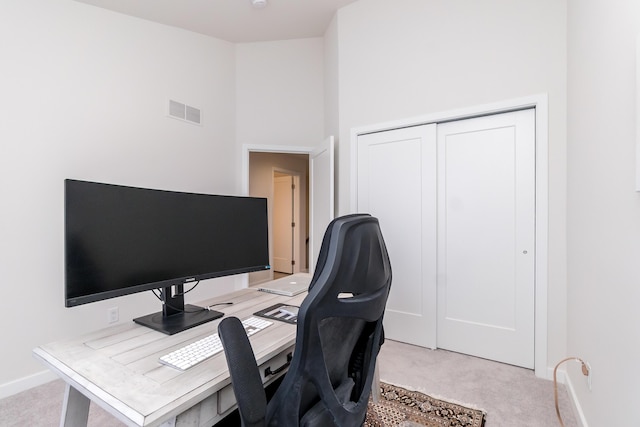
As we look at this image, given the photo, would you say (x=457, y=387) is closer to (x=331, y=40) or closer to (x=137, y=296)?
(x=137, y=296)

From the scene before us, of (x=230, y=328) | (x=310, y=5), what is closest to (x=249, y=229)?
(x=230, y=328)

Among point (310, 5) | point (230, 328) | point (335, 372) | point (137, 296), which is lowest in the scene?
point (137, 296)

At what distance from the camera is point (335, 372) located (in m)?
0.90

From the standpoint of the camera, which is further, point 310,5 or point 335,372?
point 310,5

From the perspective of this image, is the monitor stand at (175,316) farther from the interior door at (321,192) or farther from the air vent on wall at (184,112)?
the air vent on wall at (184,112)

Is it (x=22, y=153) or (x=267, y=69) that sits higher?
(x=267, y=69)

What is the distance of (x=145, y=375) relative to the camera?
833 millimetres

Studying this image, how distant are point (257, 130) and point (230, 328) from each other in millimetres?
3145

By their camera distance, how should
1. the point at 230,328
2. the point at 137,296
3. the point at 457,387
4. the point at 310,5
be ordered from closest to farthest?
the point at 230,328 → the point at 457,387 → the point at 137,296 → the point at 310,5

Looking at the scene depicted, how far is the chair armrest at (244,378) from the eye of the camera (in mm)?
733

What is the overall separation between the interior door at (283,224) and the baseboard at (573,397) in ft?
15.5

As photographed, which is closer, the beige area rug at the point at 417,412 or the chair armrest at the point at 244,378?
the chair armrest at the point at 244,378

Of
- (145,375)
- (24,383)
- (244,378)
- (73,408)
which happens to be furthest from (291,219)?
(244,378)

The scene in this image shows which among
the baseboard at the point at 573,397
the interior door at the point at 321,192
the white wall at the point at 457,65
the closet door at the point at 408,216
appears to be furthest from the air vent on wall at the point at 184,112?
the baseboard at the point at 573,397
